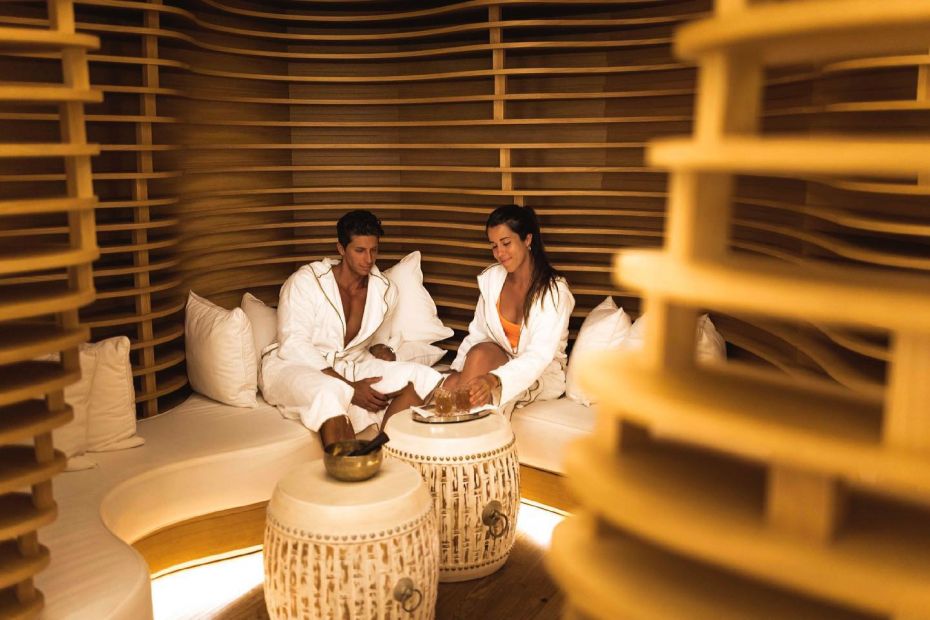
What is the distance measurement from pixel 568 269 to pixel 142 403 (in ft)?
6.82

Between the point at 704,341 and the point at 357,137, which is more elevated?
the point at 357,137

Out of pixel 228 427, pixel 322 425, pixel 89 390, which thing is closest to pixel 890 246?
pixel 322 425

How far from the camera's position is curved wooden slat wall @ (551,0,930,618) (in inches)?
34.4

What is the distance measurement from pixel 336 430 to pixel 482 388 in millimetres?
629

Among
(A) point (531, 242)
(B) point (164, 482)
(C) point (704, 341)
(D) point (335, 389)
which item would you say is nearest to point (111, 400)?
(B) point (164, 482)

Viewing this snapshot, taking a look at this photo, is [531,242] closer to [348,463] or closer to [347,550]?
[348,463]

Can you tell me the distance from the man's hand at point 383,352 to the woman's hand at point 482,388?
726mm

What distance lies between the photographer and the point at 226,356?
3.93 metres

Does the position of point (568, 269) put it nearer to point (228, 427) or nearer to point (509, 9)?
point (509, 9)

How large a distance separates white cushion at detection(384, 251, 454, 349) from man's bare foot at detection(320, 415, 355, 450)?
0.89m

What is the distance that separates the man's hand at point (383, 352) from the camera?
4.34 m

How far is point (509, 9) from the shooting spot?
4625mm

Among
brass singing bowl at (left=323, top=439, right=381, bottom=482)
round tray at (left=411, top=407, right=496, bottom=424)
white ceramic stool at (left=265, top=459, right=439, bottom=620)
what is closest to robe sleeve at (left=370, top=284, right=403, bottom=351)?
round tray at (left=411, top=407, right=496, bottom=424)

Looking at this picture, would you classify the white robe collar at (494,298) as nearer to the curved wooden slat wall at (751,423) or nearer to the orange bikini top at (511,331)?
the orange bikini top at (511,331)
